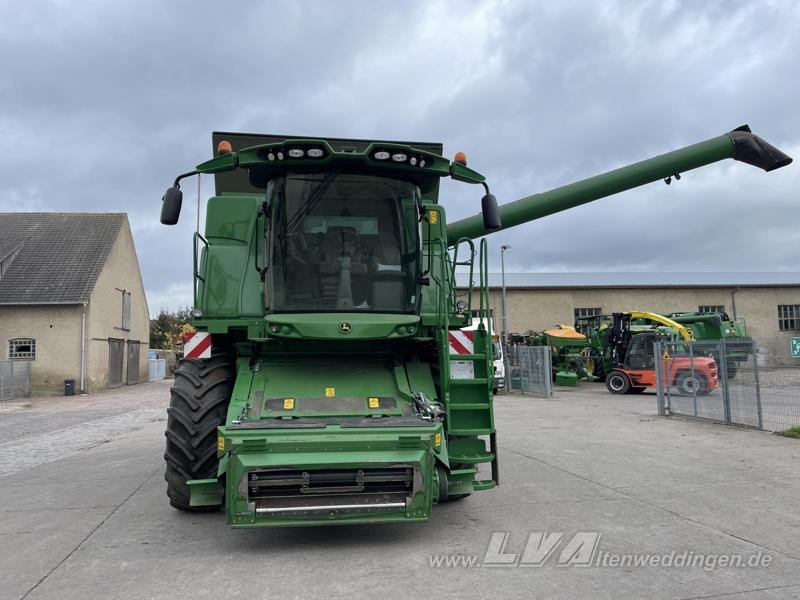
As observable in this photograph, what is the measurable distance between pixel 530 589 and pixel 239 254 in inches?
158

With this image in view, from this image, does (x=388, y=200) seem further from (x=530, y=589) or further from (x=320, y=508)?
(x=530, y=589)

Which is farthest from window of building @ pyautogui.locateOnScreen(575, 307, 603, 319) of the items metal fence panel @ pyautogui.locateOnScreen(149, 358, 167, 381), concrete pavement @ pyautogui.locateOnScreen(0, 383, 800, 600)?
concrete pavement @ pyautogui.locateOnScreen(0, 383, 800, 600)

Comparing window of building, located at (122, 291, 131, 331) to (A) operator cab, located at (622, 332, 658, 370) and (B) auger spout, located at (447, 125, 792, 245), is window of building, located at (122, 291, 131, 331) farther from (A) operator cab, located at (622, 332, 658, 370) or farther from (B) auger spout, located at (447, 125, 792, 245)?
(B) auger spout, located at (447, 125, 792, 245)

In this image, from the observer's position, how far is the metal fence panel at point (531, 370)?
22062 mm

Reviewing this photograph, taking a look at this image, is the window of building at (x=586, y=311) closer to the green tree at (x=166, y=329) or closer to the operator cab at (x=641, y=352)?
the operator cab at (x=641, y=352)

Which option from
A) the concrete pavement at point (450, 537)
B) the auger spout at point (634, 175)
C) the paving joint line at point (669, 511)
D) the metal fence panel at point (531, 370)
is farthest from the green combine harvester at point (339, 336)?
the metal fence panel at point (531, 370)

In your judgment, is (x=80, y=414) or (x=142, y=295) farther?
(x=142, y=295)

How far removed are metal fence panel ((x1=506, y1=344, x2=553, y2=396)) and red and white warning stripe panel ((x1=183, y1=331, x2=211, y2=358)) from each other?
699 inches

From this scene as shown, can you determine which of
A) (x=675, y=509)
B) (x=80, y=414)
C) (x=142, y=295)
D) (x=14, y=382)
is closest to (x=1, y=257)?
(x=14, y=382)

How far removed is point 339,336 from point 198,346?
1417 mm

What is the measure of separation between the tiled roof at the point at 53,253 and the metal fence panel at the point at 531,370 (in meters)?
19.0

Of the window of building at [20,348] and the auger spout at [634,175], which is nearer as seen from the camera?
the auger spout at [634,175]

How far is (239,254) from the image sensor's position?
20.2 feet

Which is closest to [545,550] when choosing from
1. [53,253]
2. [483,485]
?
[483,485]
